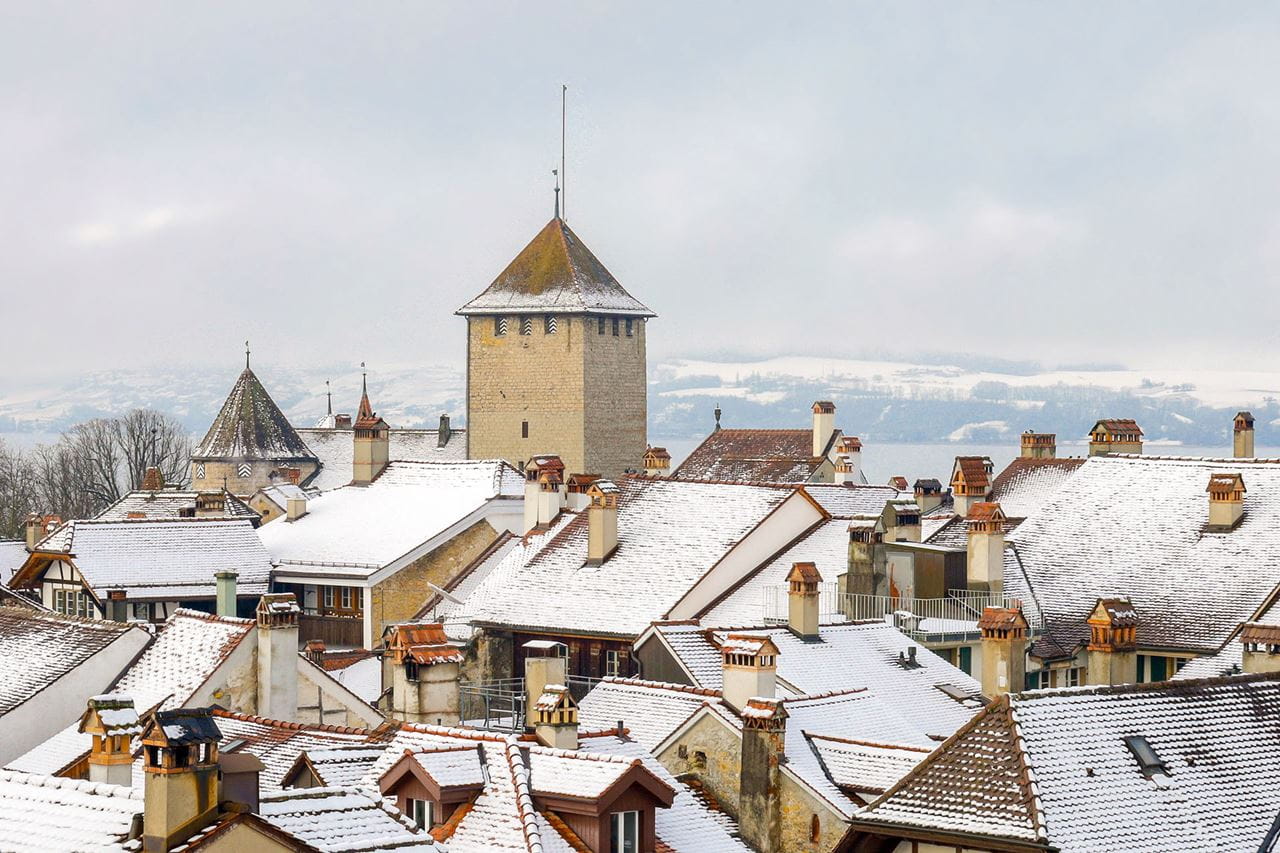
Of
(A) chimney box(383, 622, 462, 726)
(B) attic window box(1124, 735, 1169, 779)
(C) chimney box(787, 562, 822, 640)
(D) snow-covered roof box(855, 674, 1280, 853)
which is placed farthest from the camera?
(C) chimney box(787, 562, 822, 640)

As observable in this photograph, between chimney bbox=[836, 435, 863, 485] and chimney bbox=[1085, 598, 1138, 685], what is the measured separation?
38011mm

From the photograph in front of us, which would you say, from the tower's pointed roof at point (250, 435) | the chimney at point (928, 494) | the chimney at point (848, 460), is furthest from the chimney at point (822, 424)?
the tower's pointed roof at point (250, 435)

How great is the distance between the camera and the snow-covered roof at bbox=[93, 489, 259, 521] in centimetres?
8288

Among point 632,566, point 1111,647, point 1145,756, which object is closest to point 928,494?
point 632,566

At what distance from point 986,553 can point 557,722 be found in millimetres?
21786

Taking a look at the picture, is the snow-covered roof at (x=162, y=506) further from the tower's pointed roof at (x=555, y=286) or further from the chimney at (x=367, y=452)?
the tower's pointed roof at (x=555, y=286)

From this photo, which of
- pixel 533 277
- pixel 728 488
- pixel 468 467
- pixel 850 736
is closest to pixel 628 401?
pixel 533 277

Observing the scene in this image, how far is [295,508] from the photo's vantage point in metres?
76.8

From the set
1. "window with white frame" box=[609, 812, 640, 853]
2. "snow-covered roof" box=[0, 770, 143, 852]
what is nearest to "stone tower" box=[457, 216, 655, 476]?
"window with white frame" box=[609, 812, 640, 853]

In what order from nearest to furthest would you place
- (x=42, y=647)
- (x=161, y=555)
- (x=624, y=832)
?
(x=624, y=832) < (x=42, y=647) < (x=161, y=555)

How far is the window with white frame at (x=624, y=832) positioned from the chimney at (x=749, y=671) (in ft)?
19.7

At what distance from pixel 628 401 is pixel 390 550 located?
41997 millimetres

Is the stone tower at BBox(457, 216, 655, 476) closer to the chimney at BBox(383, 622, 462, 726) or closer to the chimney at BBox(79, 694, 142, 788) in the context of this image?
the chimney at BBox(383, 622, 462, 726)

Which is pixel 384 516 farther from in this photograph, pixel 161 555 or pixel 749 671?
pixel 749 671
